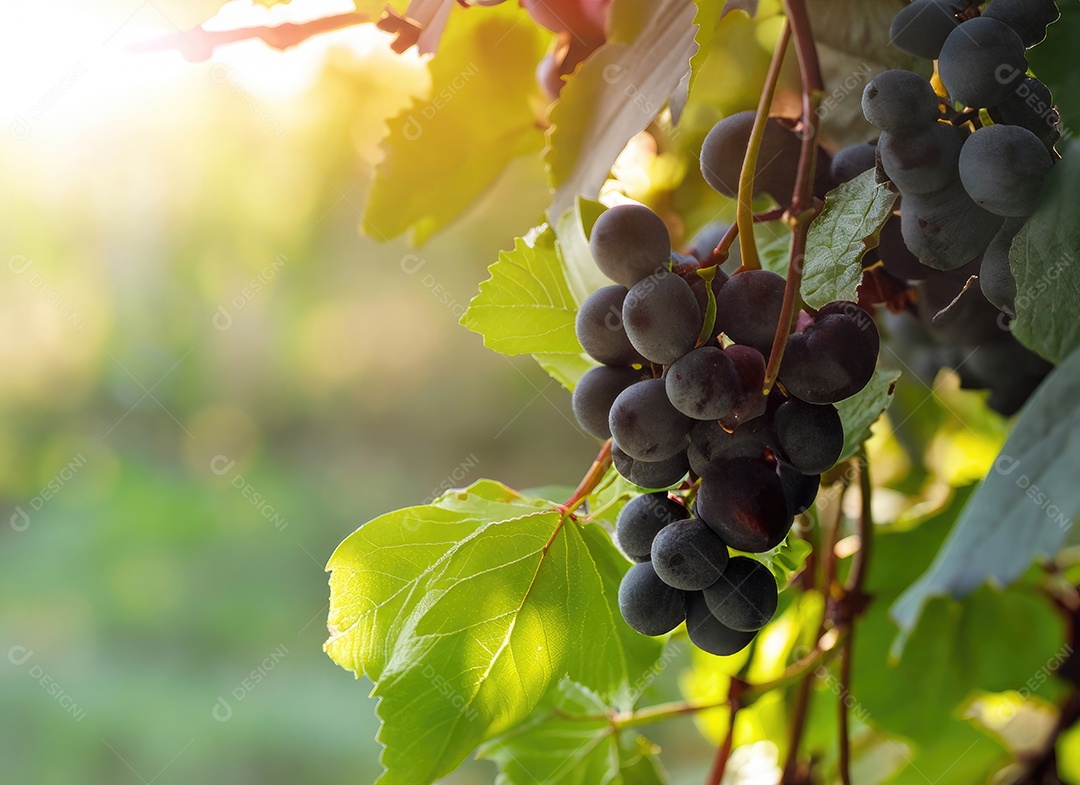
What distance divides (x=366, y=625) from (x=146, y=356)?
217 centimetres

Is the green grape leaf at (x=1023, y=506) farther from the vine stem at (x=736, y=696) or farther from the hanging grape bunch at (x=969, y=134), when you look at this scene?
the vine stem at (x=736, y=696)

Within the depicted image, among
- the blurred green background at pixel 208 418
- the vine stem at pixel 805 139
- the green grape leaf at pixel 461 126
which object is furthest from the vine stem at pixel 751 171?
the blurred green background at pixel 208 418

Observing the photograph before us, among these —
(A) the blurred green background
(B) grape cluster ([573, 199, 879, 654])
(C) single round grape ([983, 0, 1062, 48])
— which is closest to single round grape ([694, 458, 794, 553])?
(B) grape cluster ([573, 199, 879, 654])

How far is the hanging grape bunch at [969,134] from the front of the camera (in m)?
0.17

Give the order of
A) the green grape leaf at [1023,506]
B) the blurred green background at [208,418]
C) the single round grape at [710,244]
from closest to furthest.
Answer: the green grape leaf at [1023,506], the single round grape at [710,244], the blurred green background at [208,418]

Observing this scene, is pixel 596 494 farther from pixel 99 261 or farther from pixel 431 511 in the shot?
pixel 99 261

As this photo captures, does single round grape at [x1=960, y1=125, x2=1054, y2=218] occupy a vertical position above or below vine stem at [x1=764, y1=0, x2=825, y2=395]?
below

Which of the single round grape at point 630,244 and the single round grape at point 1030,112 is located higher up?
the single round grape at point 630,244

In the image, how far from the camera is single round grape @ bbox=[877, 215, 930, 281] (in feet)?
0.70

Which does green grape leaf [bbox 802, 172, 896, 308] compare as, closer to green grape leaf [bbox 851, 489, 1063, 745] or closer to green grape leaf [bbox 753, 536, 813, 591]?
green grape leaf [bbox 753, 536, 813, 591]

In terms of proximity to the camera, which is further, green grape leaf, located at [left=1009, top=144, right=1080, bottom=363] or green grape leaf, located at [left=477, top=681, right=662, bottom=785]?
green grape leaf, located at [left=477, top=681, right=662, bottom=785]

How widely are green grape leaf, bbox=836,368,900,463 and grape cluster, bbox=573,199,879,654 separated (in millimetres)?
40

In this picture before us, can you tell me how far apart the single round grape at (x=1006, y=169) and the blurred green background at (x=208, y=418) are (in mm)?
1403

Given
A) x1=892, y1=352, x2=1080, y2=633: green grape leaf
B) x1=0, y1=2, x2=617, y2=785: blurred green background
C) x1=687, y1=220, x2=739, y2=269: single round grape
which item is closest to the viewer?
x1=892, y1=352, x2=1080, y2=633: green grape leaf
